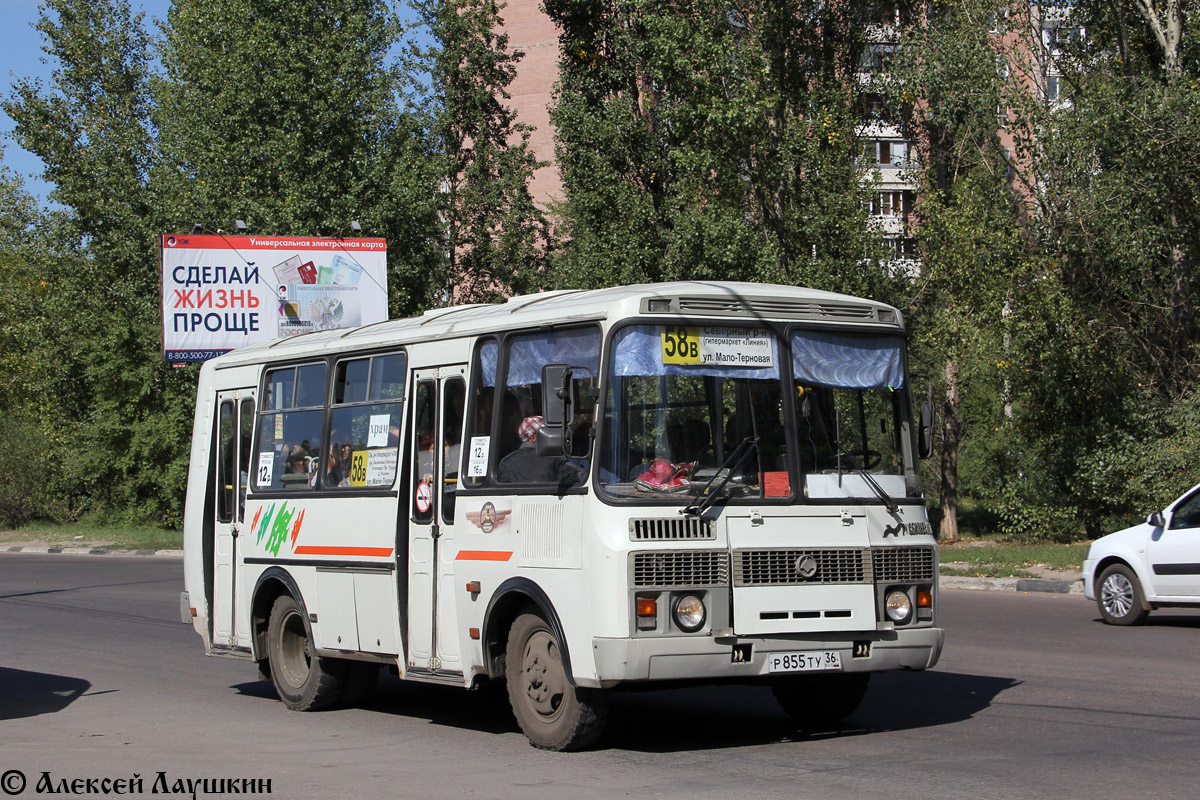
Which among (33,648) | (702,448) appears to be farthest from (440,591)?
(33,648)

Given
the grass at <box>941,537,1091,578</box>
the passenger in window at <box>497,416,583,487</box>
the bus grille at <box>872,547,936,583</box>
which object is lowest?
the grass at <box>941,537,1091,578</box>

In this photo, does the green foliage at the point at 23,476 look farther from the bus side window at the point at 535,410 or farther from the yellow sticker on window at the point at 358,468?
the bus side window at the point at 535,410

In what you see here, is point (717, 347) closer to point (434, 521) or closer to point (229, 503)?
point (434, 521)

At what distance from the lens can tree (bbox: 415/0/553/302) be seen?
1970 inches

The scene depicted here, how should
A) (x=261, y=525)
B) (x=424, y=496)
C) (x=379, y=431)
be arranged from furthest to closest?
(x=261, y=525)
(x=379, y=431)
(x=424, y=496)

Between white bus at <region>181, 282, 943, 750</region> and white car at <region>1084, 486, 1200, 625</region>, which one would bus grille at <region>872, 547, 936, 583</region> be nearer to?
white bus at <region>181, 282, 943, 750</region>

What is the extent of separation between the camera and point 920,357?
3916 cm

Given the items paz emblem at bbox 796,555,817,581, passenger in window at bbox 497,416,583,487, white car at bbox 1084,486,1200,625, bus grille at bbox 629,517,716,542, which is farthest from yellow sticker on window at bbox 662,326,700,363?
white car at bbox 1084,486,1200,625

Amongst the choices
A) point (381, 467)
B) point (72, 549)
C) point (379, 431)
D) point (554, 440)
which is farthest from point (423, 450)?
point (72, 549)

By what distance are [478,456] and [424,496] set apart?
71cm

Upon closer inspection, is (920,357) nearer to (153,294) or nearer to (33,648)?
(153,294)

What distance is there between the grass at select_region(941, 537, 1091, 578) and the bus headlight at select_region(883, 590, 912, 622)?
13782 mm

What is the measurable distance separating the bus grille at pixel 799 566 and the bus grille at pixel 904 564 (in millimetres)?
112

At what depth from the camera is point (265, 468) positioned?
1212 cm
